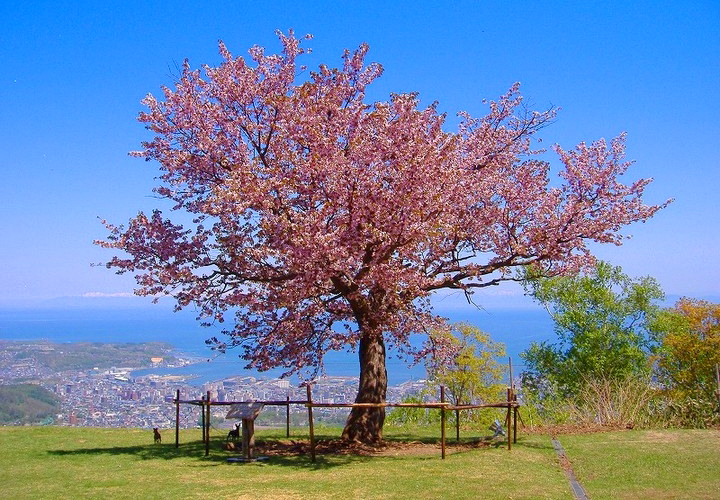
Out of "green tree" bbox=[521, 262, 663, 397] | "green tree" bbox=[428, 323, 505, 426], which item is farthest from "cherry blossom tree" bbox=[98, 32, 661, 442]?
"green tree" bbox=[521, 262, 663, 397]

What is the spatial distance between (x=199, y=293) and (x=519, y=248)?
7.17 meters

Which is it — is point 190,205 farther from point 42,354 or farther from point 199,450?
point 42,354

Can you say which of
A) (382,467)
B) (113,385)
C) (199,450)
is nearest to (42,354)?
(113,385)

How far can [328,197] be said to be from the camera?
1369 centimetres

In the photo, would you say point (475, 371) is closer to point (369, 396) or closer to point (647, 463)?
point (369, 396)

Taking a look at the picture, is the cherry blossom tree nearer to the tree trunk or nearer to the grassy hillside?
the tree trunk

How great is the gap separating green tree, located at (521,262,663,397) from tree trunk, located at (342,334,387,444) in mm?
12688

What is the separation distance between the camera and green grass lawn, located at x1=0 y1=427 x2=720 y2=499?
11.1 m

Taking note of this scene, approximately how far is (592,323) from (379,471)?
18051mm

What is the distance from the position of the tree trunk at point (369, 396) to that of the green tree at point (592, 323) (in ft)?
41.6

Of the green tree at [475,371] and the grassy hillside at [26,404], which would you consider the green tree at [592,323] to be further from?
the grassy hillside at [26,404]

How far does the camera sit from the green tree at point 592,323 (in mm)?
27672

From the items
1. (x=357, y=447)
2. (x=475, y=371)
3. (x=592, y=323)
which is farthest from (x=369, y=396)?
(x=592, y=323)

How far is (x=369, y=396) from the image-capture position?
638 inches
